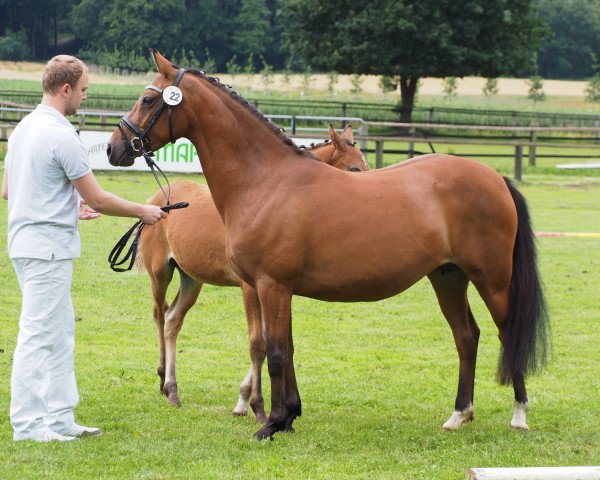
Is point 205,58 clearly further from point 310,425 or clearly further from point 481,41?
point 310,425

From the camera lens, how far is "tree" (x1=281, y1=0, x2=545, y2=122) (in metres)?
47.8

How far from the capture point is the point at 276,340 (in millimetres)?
6180

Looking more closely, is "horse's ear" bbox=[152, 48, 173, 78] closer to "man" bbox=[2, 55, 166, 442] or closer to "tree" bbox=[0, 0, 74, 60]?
"man" bbox=[2, 55, 166, 442]

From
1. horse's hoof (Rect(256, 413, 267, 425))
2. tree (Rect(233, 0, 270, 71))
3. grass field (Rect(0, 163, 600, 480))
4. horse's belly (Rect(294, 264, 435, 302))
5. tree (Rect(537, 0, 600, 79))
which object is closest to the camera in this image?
grass field (Rect(0, 163, 600, 480))

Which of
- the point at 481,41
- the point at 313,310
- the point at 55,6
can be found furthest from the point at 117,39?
the point at 313,310

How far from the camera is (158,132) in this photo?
6188 mm

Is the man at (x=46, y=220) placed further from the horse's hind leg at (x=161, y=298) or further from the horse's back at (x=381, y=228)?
the horse's hind leg at (x=161, y=298)

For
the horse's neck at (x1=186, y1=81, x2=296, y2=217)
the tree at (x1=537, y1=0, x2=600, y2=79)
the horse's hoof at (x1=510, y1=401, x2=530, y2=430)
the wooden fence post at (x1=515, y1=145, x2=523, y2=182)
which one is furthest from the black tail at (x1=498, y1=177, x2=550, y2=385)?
the tree at (x1=537, y1=0, x2=600, y2=79)

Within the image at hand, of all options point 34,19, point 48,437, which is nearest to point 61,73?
point 48,437

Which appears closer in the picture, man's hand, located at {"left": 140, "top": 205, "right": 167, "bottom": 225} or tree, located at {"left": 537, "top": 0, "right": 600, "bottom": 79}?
man's hand, located at {"left": 140, "top": 205, "right": 167, "bottom": 225}

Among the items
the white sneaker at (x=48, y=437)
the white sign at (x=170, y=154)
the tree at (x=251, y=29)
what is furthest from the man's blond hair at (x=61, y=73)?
the tree at (x=251, y=29)

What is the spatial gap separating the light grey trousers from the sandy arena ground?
56.2m

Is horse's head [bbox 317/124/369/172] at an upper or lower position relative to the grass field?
upper

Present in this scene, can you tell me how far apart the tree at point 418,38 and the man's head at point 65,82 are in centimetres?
4119
